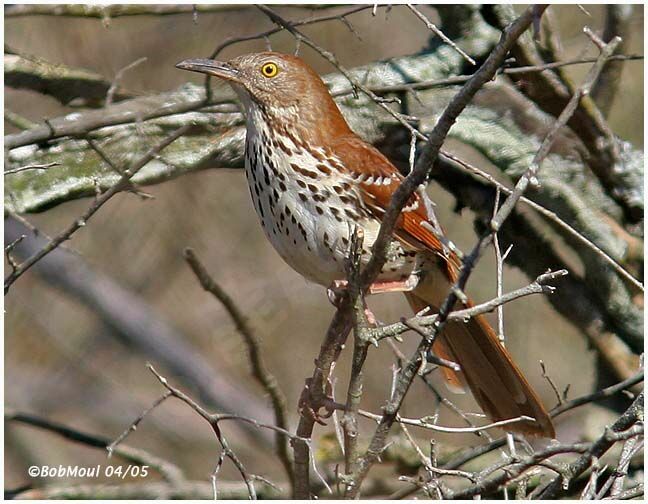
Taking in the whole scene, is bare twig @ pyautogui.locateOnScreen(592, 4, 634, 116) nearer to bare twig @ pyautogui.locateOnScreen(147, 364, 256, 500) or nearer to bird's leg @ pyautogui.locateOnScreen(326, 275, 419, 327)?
bird's leg @ pyautogui.locateOnScreen(326, 275, 419, 327)

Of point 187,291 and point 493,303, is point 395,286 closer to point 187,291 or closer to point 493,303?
point 493,303

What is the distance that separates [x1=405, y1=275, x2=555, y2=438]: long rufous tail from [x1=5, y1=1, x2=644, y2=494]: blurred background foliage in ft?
6.39

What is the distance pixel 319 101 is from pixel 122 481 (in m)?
3.14

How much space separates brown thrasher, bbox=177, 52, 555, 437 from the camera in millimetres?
3355

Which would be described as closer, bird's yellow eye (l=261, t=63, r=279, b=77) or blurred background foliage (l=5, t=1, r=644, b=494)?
bird's yellow eye (l=261, t=63, r=279, b=77)

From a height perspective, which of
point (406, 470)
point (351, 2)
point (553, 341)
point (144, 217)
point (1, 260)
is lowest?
point (406, 470)

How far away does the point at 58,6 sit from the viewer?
392cm

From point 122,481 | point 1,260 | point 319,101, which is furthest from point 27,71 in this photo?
point 122,481

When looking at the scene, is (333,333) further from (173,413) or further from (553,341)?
(173,413)

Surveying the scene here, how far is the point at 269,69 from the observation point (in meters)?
3.81

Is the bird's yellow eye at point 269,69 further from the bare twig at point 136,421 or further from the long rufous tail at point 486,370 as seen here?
the bare twig at point 136,421

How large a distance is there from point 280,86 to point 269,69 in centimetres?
8

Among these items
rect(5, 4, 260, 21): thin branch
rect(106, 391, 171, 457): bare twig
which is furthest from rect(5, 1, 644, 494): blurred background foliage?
rect(106, 391, 171, 457): bare twig

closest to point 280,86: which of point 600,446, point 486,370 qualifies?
point 486,370
